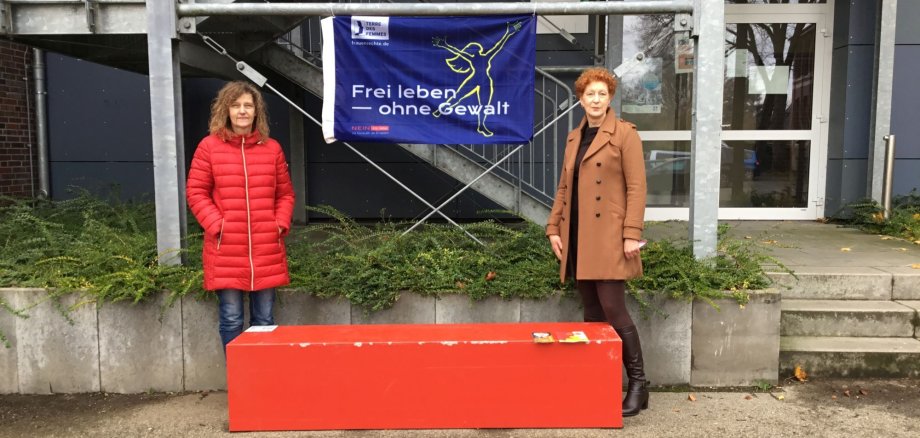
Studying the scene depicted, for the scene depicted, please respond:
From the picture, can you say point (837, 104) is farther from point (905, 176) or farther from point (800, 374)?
point (800, 374)

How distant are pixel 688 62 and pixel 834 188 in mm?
2404

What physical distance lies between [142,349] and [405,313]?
5.71 feet

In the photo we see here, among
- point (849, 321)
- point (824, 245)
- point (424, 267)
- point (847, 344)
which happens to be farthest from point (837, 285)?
point (424, 267)

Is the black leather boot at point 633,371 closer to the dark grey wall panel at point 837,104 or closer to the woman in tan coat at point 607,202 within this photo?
the woman in tan coat at point 607,202

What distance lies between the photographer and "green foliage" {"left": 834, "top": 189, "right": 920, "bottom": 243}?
694 centimetres

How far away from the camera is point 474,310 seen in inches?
172

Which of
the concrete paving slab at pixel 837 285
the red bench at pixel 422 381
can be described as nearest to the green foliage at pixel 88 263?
the red bench at pixel 422 381

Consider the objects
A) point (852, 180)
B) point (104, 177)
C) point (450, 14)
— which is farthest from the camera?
point (104, 177)

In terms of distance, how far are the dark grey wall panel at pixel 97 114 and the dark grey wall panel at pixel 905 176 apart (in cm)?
943

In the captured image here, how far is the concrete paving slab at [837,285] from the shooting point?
493 cm

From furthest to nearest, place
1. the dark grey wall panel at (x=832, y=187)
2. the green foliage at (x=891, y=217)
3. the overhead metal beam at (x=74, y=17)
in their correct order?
the dark grey wall panel at (x=832, y=187)
the green foliage at (x=891, y=217)
the overhead metal beam at (x=74, y=17)

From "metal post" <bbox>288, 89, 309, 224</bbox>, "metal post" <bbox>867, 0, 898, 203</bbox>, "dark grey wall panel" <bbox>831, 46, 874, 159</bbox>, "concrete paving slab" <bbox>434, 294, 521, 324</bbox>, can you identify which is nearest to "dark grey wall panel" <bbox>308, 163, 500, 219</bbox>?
"metal post" <bbox>288, 89, 309, 224</bbox>

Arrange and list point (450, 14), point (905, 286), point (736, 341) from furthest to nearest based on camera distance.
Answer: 1. point (905, 286)
2. point (450, 14)
3. point (736, 341)

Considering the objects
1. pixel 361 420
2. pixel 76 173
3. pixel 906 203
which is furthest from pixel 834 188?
pixel 76 173
